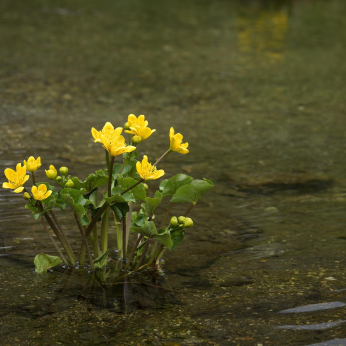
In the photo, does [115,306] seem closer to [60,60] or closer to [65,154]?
[65,154]

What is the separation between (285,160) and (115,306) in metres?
2.23

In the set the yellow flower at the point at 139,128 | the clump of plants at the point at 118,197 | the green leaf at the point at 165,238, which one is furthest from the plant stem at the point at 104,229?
the yellow flower at the point at 139,128

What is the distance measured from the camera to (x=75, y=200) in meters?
2.09

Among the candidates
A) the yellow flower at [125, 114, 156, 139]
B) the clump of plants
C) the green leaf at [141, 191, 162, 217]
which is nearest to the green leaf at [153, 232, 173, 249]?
the clump of plants

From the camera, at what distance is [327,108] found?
521 centimetres

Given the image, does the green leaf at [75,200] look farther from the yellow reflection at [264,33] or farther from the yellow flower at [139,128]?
the yellow reflection at [264,33]

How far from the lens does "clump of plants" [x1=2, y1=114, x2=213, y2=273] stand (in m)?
1.96

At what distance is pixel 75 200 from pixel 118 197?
23 centimetres

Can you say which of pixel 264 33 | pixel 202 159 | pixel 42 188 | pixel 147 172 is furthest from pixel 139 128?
pixel 264 33

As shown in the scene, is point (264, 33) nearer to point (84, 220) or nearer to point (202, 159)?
point (202, 159)

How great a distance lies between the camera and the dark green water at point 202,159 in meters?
1.92

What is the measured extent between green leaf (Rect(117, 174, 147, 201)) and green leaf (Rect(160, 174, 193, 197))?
0.35ft

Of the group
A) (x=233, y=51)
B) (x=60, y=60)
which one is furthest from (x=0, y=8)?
(x=233, y=51)

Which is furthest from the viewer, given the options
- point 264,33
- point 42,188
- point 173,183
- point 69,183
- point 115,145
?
point 264,33
